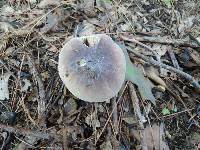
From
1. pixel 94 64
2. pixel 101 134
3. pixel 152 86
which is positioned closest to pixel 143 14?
pixel 152 86

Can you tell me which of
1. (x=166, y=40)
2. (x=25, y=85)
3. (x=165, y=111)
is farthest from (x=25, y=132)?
(x=166, y=40)

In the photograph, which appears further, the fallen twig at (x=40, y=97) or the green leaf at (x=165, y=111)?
the green leaf at (x=165, y=111)

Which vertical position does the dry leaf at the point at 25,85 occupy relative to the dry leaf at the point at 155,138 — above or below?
above

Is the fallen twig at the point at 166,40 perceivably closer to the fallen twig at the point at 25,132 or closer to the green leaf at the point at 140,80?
the green leaf at the point at 140,80

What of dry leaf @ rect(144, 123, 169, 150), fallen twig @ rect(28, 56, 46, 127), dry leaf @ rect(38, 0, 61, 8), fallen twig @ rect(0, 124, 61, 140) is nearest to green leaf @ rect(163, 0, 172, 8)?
dry leaf @ rect(38, 0, 61, 8)

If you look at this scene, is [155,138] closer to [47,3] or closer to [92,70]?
[92,70]

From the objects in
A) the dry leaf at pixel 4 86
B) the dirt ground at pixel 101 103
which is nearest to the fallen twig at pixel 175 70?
the dirt ground at pixel 101 103

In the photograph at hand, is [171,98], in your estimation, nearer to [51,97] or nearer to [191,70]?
[191,70]
